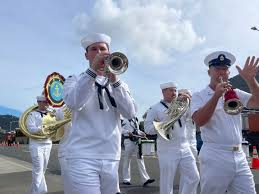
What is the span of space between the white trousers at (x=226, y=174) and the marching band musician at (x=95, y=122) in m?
1.16

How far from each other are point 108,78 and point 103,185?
923 millimetres

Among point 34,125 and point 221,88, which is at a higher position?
point 34,125

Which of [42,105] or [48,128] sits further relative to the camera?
[42,105]

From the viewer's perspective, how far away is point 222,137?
4887 millimetres

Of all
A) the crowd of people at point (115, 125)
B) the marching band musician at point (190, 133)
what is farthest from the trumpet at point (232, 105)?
the marching band musician at point (190, 133)

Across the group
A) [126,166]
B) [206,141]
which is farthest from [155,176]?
[206,141]

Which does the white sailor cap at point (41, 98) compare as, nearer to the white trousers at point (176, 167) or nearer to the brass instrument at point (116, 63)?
the white trousers at point (176, 167)

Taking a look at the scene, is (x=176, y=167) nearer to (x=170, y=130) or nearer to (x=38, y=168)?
(x=170, y=130)

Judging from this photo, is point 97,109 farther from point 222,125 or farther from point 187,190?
point 187,190

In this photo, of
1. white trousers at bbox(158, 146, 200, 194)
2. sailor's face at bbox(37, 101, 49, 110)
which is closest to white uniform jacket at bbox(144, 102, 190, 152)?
white trousers at bbox(158, 146, 200, 194)

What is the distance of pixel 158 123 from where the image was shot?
8125mm

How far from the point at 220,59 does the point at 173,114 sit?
285 cm

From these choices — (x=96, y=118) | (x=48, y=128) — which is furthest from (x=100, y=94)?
(x=48, y=128)

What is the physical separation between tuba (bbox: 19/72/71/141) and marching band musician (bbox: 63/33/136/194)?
167 inches
